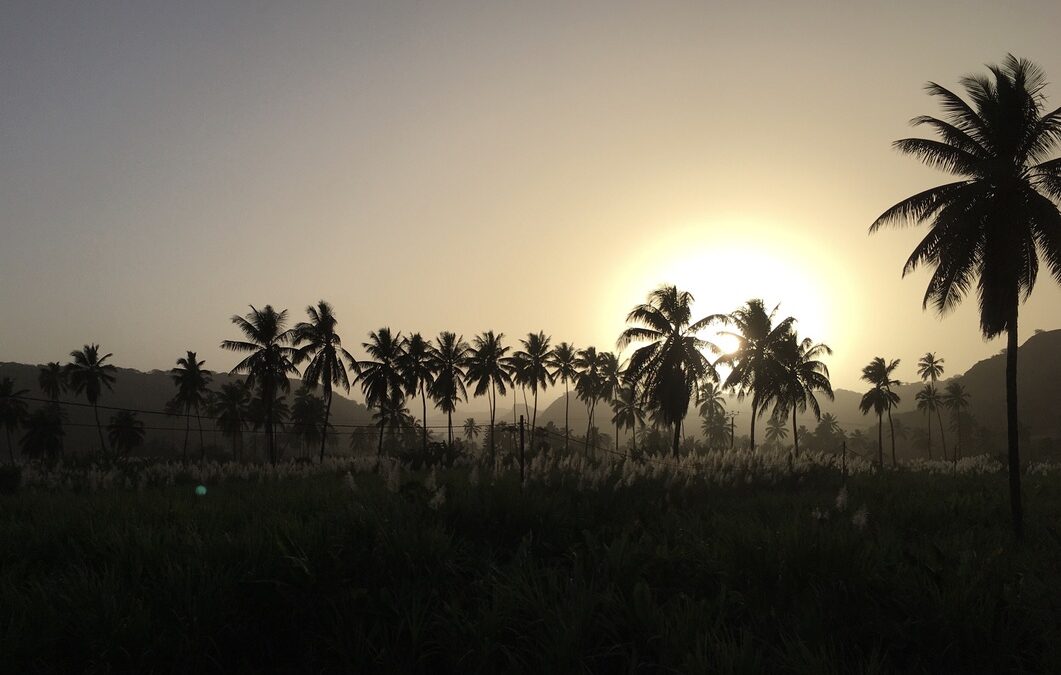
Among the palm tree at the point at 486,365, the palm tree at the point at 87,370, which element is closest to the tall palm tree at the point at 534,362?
the palm tree at the point at 486,365

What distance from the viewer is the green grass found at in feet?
18.1

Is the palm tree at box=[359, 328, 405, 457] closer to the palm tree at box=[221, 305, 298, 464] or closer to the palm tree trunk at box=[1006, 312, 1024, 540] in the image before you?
the palm tree at box=[221, 305, 298, 464]

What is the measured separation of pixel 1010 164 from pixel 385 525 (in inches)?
665

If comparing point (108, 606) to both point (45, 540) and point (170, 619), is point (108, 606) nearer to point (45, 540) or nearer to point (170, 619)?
point (170, 619)

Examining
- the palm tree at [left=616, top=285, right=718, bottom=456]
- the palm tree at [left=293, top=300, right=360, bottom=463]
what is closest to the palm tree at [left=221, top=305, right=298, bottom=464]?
the palm tree at [left=293, top=300, right=360, bottom=463]

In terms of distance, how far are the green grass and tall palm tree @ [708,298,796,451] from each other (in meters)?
31.1

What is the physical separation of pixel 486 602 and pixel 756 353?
124ft

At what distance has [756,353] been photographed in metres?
40.0

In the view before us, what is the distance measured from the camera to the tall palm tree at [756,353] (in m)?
39.4

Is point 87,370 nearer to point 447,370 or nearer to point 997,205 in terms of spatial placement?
point 447,370

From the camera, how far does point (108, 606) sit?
5.68m

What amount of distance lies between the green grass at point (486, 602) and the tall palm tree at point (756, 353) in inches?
1224

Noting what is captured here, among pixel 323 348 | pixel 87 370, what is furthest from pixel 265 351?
pixel 87 370

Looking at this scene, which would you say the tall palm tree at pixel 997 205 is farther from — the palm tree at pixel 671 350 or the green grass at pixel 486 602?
the palm tree at pixel 671 350
